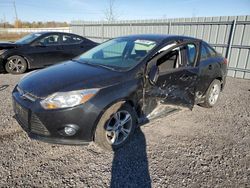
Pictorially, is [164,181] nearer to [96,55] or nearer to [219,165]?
[219,165]

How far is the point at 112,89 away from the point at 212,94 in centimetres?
280

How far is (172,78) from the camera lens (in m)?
3.06

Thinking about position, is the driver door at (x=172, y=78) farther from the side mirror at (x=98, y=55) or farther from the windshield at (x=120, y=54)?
the side mirror at (x=98, y=55)

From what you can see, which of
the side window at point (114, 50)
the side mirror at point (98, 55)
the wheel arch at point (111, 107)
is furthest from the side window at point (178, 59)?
the side mirror at point (98, 55)

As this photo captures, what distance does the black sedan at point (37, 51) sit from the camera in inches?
251

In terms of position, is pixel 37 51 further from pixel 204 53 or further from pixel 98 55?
pixel 204 53

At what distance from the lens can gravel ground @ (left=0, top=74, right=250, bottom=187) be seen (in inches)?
84.4

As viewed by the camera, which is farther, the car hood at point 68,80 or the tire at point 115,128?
the tire at point 115,128

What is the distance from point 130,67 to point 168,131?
1.34 metres

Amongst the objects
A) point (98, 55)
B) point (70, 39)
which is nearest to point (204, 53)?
point (98, 55)

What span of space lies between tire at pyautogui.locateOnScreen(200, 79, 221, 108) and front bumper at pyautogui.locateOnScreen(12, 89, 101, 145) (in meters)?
2.77

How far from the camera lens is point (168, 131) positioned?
10.6 feet

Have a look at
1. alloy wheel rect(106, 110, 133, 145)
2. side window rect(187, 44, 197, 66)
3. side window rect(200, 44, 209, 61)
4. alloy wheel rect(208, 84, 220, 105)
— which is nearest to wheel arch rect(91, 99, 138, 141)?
alloy wheel rect(106, 110, 133, 145)

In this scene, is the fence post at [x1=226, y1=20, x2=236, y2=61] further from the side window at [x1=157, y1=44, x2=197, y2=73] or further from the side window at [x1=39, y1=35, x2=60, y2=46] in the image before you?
the side window at [x1=39, y1=35, x2=60, y2=46]
